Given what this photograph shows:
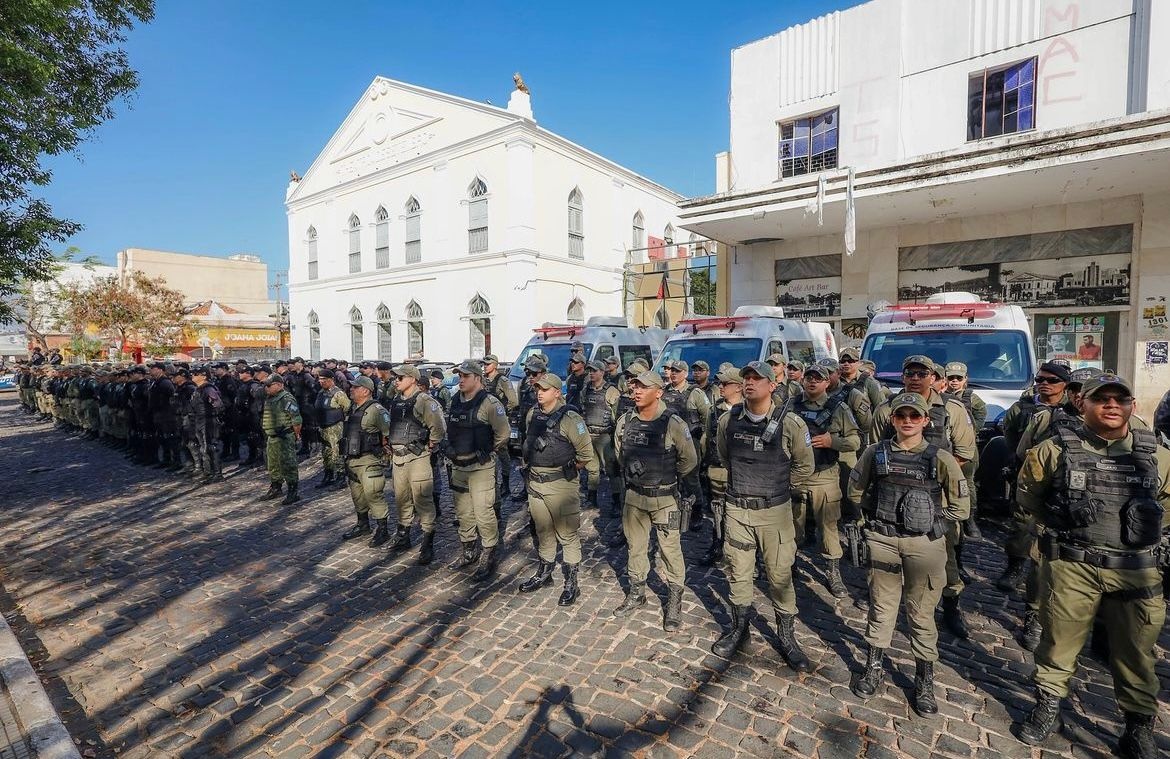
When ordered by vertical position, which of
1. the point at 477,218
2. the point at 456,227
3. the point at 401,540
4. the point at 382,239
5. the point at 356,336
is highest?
the point at 477,218

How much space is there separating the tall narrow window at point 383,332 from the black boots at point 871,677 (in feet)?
78.8

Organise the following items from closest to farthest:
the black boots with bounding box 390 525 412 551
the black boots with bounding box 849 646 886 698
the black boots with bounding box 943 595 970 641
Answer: the black boots with bounding box 849 646 886 698 → the black boots with bounding box 943 595 970 641 → the black boots with bounding box 390 525 412 551

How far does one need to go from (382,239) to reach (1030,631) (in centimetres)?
2559

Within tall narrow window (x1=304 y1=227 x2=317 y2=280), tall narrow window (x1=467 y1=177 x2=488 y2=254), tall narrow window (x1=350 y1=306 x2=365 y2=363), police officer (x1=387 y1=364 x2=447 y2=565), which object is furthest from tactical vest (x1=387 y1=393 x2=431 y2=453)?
tall narrow window (x1=304 y1=227 x2=317 y2=280)

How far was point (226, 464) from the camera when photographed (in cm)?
1052

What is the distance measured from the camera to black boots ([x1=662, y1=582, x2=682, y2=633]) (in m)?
4.20

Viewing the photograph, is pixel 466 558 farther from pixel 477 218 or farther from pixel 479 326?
pixel 477 218

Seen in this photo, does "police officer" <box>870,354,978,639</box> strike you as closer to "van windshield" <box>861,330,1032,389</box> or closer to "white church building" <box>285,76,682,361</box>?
"van windshield" <box>861,330,1032,389</box>

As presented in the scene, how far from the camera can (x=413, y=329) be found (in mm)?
23875

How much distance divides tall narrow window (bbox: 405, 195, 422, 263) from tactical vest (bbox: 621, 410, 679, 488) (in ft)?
69.1

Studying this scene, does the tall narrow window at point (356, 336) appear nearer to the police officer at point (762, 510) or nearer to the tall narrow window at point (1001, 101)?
the tall narrow window at point (1001, 101)

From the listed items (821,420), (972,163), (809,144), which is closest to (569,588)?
(821,420)

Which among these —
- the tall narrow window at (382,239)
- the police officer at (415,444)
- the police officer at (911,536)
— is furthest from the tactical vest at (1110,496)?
the tall narrow window at (382,239)

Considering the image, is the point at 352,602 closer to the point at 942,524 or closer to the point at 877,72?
the point at 942,524
